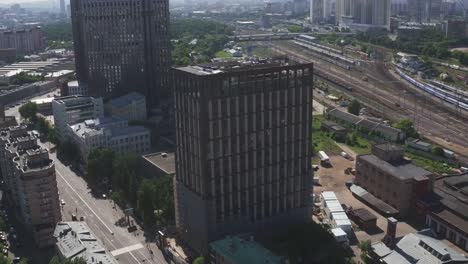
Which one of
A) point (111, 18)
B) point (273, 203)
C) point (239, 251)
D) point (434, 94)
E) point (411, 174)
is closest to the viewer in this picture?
point (239, 251)

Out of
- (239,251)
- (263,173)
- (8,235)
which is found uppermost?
(263,173)

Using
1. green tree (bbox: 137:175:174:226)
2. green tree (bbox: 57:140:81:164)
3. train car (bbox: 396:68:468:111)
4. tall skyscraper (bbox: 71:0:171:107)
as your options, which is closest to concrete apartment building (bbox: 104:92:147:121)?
tall skyscraper (bbox: 71:0:171:107)

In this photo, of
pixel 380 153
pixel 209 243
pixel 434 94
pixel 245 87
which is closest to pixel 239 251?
pixel 209 243

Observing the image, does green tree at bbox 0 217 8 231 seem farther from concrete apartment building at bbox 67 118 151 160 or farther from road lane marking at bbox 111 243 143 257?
concrete apartment building at bbox 67 118 151 160

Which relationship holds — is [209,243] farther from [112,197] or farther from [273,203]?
[112,197]

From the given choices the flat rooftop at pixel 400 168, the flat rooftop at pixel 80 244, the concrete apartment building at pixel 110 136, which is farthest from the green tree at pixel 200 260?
the concrete apartment building at pixel 110 136

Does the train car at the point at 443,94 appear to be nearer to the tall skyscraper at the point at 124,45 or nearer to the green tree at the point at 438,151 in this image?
the green tree at the point at 438,151

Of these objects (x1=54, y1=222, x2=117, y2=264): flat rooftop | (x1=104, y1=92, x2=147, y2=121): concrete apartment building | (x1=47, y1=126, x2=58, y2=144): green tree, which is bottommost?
(x1=54, y1=222, x2=117, y2=264): flat rooftop
